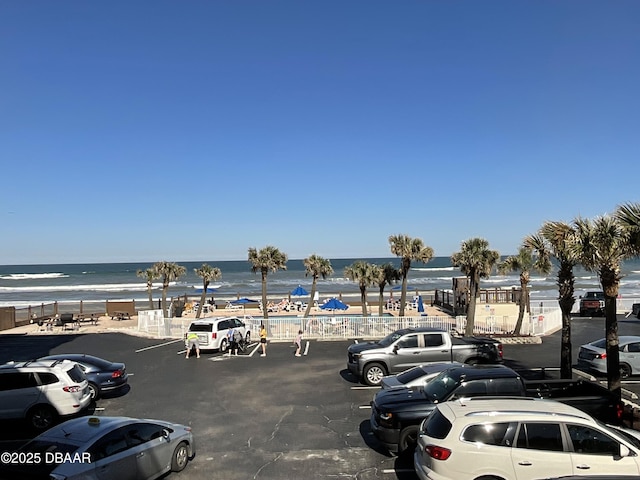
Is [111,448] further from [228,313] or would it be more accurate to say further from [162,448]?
[228,313]

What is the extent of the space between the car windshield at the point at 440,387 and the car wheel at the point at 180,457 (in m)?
4.90

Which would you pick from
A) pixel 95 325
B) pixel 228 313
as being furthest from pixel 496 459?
pixel 228 313

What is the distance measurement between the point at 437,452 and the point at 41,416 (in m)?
9.77

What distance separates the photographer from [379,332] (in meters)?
25.1

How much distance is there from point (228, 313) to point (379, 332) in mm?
19138

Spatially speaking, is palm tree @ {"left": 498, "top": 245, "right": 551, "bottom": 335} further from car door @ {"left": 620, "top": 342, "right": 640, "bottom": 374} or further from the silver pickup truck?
the silver pickup truck

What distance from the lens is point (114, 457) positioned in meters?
7.38

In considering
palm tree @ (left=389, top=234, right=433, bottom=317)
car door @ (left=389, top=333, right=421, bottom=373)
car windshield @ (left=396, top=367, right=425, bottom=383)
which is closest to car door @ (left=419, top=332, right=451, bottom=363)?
car door @ (left=389, top=333, right=421, bottom=373)

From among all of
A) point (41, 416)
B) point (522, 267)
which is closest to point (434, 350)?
point (41, 416)

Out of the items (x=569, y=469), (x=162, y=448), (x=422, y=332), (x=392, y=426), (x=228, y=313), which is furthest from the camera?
(x=228, y=313)

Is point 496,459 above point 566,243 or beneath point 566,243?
beneath

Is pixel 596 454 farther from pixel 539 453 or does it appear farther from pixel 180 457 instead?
pixel 180 457

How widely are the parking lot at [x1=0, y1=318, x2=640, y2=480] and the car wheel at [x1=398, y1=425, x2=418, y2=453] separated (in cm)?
33

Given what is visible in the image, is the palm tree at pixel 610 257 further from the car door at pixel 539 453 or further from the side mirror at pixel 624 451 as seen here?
the car door at pixel 539 453
